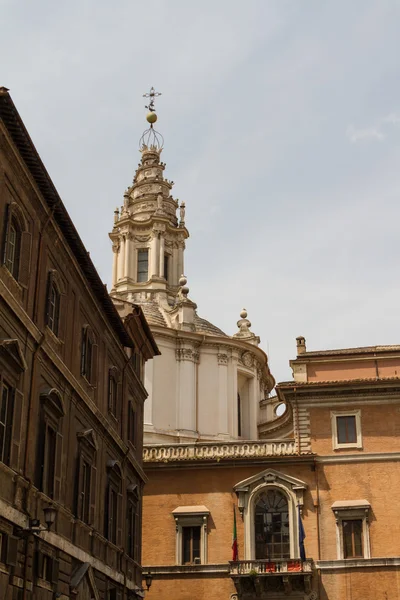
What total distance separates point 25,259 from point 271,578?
23.8m

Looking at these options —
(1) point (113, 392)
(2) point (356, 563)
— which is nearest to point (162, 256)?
(2) point (356, 563)

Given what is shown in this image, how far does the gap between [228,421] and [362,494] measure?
55.3 feet

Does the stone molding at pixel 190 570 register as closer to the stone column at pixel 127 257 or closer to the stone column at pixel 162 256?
the stone column at pixel 162 256

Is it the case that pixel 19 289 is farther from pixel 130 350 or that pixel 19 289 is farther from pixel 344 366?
pixel 344 366

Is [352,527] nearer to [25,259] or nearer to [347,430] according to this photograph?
[347,430]

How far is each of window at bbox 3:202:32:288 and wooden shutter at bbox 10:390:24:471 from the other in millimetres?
2574

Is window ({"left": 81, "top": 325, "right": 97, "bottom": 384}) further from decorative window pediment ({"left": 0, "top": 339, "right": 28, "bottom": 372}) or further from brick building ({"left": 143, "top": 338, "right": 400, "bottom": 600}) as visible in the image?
brick building ({"left": 143, "top": 338, "right": 400, "bottom": 600})

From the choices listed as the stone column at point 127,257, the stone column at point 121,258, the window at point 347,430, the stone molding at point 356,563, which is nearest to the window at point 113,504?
the stone molding at point 356,563

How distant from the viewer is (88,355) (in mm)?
26109

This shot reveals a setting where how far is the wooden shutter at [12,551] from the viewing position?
710 inches

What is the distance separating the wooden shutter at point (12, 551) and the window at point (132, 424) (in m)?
13.3

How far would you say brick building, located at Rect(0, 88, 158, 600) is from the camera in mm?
18578

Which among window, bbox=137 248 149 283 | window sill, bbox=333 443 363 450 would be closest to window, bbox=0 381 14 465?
window sill, bbox=333 443 363 450

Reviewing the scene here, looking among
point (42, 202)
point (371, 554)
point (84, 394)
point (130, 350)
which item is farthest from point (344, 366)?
point (42, 202)
